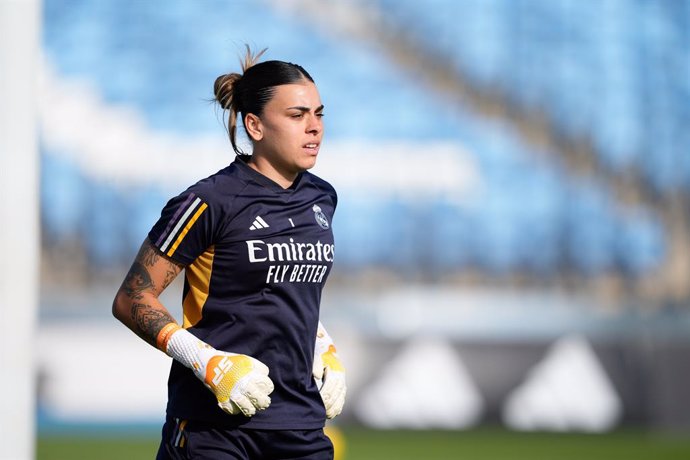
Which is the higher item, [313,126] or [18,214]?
[313,126]

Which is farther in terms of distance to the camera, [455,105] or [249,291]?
[455,105]

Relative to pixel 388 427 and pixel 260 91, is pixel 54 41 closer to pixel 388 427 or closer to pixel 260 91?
pixel 388 427

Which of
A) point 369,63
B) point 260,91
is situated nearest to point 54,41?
point 369,63

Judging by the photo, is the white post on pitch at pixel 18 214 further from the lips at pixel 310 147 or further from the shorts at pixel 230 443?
the lips at pixel 310 147

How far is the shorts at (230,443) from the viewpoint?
3129mm

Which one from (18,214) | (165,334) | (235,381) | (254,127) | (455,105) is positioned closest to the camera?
(235,381)

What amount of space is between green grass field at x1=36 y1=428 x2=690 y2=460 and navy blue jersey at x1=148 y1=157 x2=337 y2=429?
6.05 meters

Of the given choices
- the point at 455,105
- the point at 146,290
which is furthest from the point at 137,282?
the point at 455,105

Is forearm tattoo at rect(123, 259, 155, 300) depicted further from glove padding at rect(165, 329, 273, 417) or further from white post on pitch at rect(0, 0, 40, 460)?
white post on pitch at rect(0, 0, 40, 460)

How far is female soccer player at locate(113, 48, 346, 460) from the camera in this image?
3.14 metres

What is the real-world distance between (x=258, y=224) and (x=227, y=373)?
0.48m

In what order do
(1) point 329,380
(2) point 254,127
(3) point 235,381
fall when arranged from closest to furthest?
(3) point 235,381 < (2) point 254,127 < (1) point 329,380

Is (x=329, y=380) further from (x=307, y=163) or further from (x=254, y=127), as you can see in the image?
(x=254, y=127)

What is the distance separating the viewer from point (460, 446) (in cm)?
1028
